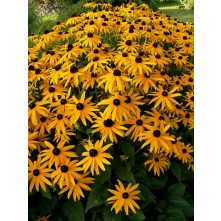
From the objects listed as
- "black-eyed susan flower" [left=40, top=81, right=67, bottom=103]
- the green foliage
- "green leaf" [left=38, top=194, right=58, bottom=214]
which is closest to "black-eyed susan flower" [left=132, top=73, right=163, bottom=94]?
"black-eyed susan flower" [left=40, top=81, right=67, bottom=103]

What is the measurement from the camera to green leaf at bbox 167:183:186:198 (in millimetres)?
1995

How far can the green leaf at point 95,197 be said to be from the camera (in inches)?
65.9

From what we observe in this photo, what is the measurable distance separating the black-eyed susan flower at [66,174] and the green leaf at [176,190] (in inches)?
26.2

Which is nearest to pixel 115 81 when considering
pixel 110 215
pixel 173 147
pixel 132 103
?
pixel 132 103

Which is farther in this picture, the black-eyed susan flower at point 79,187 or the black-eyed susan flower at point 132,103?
the black-eyed susan flower at point 132,103

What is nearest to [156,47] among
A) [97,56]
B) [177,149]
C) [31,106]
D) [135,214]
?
[97,56]

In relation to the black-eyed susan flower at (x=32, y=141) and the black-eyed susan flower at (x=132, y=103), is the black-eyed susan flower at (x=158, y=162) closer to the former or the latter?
the black-eyed susan flower at (x=132, y=103)

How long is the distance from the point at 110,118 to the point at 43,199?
0.55m

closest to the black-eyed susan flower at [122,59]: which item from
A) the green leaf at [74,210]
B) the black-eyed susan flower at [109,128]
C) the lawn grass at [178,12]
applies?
the black-eyed susan flower at [109,128]

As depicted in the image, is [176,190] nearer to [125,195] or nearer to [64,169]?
[125,195]

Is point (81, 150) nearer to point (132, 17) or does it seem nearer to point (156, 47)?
point (156, 47)

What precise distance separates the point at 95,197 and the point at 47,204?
0.87 feet

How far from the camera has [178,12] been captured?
1250cm

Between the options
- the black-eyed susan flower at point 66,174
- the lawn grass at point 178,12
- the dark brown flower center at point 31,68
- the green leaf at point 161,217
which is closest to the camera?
the black-eyed susan flower at point 66,174
